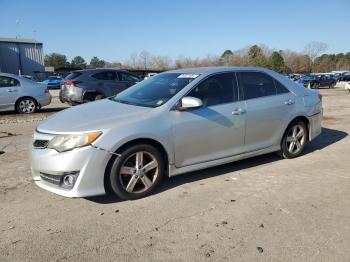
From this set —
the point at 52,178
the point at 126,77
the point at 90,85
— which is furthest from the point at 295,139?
the point at 126,77

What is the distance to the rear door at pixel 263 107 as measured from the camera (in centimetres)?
546

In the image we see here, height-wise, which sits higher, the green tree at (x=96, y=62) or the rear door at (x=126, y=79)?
the green tree at (x=96, y=62)

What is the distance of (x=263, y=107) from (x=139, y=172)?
7.44ft

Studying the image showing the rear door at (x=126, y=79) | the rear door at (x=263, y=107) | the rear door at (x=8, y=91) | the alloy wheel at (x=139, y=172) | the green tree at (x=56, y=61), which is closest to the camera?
the alloy wheel at (x=139, y=172)

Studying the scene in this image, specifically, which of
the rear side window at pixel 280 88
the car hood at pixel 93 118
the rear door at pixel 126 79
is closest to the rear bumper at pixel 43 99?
the rear door at pixel 126 79

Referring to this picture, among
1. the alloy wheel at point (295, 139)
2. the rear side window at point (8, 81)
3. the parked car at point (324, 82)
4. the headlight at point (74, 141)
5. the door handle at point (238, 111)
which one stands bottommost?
the parked car at point (324, 82)

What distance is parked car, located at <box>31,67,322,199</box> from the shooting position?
13.5ft

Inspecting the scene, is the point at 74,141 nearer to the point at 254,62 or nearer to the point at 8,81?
the point at 8,81

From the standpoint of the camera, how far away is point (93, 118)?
4.45m

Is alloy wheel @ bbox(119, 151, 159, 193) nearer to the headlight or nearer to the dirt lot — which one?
the dirt lot

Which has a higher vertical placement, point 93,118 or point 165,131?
point 93,118

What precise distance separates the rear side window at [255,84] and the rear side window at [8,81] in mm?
9613

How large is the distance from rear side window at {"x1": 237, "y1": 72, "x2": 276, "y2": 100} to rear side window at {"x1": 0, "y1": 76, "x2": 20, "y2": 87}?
9.61m

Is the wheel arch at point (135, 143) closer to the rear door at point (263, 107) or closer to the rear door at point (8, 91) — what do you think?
the rear door at point (263, 107)
